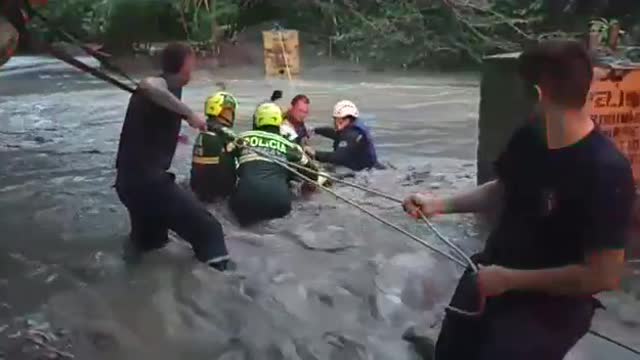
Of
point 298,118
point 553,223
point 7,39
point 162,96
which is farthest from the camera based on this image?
point 298,118

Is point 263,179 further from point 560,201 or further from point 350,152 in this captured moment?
point 560,201

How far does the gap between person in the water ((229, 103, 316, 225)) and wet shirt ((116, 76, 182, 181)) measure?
4.59 feet

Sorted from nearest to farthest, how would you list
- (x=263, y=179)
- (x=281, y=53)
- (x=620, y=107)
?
(x=620, y=107), (x=263, y=179), (x=281, y=53)

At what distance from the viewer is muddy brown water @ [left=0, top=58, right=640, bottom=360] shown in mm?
5809

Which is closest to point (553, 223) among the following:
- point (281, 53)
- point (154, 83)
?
point (154, 83)

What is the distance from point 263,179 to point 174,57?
1.96 m

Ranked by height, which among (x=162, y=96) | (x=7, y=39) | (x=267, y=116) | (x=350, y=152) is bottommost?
(x=350, y=152)

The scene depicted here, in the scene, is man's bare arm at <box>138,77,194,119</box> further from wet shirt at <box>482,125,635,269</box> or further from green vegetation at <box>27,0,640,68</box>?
green vegetation at <box>27,0,640,68</box>

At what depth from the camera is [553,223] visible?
2.99 meters

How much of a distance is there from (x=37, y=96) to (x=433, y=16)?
29.4 feet

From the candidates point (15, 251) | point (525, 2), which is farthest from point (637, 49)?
point (525, 2)

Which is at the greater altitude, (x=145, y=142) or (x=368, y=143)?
(x=145, y=142)

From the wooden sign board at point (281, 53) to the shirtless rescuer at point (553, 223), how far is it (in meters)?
21.5

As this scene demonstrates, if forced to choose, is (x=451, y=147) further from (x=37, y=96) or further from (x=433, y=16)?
(x=37, y=96)
